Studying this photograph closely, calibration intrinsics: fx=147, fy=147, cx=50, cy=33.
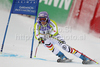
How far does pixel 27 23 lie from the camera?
6.60 metres

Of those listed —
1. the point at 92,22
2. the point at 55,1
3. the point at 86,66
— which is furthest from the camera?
the point at 55,1

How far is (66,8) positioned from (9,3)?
8.76 feet

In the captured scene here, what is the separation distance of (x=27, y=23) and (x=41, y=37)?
3438 millimetres

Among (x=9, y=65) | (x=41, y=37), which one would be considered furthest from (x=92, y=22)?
(x=9, y=65)

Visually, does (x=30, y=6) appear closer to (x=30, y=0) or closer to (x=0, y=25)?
(x=30, y=0)

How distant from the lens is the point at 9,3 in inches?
271

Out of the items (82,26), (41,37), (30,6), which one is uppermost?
(30,6)

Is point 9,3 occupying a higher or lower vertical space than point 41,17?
higher

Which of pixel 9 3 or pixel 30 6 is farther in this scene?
pixel 9 3

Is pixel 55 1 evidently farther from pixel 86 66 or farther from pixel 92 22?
pixel 86 66

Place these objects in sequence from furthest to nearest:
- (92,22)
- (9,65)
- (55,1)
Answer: (55,1) → (92,22) → (9,65)

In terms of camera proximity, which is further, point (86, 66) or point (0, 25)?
point (0, 25)

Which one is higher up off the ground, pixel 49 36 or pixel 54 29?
pixel 54 29

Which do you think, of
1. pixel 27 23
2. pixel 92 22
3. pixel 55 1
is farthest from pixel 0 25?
pixel 92 22
